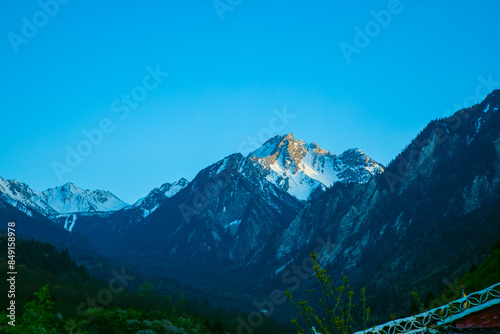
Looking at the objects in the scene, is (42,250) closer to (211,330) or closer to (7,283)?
(7,283)

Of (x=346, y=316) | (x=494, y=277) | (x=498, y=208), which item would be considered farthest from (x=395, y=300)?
(x=346, y=316)

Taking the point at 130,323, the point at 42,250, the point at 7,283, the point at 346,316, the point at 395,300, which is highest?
the point at 42,250

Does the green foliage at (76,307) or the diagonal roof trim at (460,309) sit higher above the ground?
the green foliage at (76,307)

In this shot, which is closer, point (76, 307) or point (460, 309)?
point (460, 309)

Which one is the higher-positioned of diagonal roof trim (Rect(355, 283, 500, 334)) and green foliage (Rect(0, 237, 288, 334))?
green foliage (Rect(0, 237, 288, 334))

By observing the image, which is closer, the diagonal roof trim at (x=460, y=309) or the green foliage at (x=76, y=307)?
the green foliage at (x=76, y=307)

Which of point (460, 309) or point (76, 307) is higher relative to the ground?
point (76, 307)

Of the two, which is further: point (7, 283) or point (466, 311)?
point (7, 283)

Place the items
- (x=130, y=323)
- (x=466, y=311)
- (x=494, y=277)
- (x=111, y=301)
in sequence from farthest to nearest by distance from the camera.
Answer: (x=111, y=301) → (x=494, y=277) → (x=130, y=323) → (x=466, y=311)

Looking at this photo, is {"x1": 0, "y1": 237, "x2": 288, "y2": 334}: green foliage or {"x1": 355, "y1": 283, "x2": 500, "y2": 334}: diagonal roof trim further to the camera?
{"x1": 355, "y1": 283, "x2": 500, "y2": 334}: diagonal roof trim

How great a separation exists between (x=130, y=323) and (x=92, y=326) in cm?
569

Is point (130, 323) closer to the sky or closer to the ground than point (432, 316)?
closer to the sky

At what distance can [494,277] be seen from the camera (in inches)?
1845

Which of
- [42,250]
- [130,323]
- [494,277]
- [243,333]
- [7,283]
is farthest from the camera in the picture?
[42,250]
